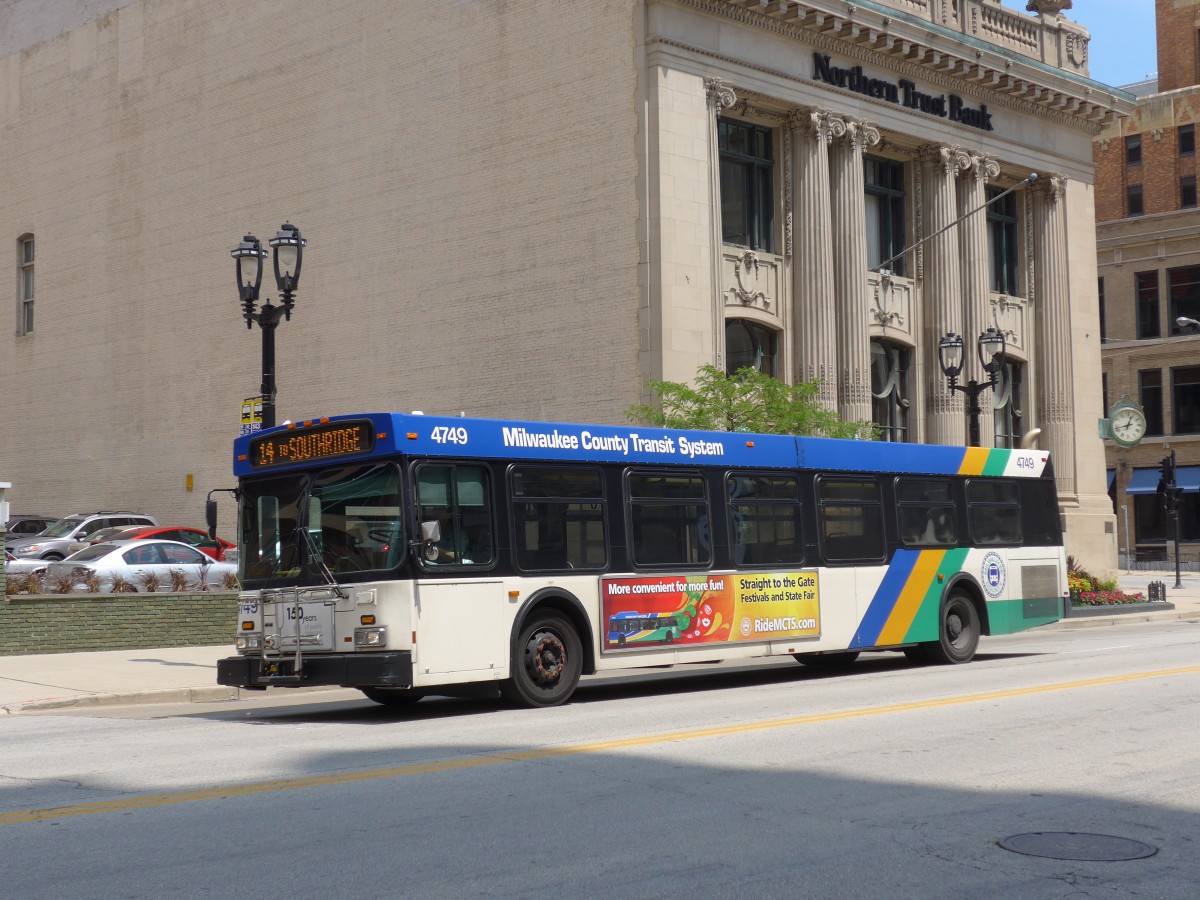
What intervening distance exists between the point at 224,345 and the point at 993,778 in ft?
120

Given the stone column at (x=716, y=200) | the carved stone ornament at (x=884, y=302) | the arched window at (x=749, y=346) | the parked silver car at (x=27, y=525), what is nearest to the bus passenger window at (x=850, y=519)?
the stone column at (x=716, y=200)

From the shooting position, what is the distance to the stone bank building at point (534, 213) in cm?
3350

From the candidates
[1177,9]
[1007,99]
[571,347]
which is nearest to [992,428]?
[1007,99]

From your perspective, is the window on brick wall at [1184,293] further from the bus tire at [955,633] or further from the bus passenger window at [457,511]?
the bus passenger window at [457,511]

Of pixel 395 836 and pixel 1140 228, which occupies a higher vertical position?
pixel 1140 228

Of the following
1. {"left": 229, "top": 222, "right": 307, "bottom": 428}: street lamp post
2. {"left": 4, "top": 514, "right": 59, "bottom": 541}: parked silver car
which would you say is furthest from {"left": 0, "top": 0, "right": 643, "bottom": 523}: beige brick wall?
{"left": 229, "top": 222, "right": 307, "bottom": 428}: street lamp post

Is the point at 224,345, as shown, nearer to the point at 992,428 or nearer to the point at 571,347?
the point at 571,347

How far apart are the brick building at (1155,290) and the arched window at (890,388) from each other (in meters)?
33.9

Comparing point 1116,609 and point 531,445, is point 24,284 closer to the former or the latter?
point 1116,609

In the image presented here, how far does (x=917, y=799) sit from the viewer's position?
902 cm

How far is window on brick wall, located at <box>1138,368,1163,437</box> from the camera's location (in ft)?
233

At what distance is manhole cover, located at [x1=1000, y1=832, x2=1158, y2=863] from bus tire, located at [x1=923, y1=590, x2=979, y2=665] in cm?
1212

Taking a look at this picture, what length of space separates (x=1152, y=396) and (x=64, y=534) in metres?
53.3

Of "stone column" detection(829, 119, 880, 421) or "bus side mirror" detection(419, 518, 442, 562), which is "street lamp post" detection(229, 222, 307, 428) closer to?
"bus side mirror" detection(419, 518, 442, 562)
